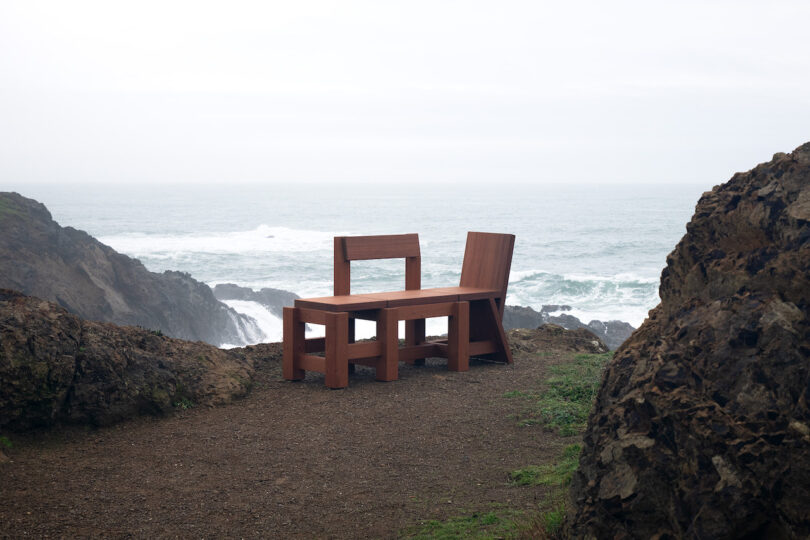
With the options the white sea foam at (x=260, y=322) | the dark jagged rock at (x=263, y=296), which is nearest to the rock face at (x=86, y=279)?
the white sea foam at (x=260, y=322)

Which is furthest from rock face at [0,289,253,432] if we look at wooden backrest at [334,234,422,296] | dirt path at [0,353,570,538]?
wooden backrest at [334,234,422,296]

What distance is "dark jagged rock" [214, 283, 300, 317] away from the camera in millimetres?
26766

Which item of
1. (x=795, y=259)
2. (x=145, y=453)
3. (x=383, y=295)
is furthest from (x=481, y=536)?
(x=383, y=295)

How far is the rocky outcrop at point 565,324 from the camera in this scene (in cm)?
1841

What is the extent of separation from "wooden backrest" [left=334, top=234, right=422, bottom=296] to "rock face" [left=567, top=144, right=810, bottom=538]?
4.79m

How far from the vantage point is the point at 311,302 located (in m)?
7.48

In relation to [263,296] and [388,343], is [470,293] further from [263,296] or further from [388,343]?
Answer: [263,296]

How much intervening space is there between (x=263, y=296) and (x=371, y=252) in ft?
64.0

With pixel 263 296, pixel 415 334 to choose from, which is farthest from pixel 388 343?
pixel 263 296

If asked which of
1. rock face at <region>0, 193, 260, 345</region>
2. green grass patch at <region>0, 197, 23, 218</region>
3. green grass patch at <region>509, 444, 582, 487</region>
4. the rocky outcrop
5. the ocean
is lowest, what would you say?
the ocean

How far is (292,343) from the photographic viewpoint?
7535mm

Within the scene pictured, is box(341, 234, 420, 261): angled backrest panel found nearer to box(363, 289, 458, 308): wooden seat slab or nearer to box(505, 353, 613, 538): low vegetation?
box(363, 289, 458, 308): wooden seat slab

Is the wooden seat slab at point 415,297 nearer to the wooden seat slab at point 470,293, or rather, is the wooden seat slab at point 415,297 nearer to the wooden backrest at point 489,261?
the wooden seat slab at point 470,293

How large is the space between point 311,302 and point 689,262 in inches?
173
